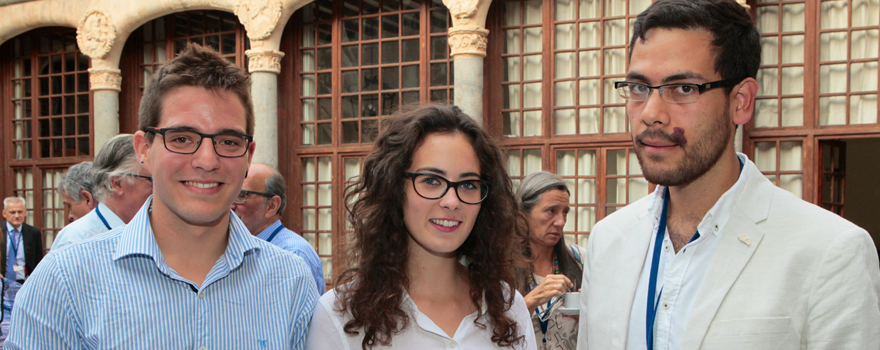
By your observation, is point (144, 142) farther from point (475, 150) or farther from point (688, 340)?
point (688, 340)

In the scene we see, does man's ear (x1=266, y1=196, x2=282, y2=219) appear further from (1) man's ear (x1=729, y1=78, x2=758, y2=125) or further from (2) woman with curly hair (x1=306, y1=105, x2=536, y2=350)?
(1) man's ear (x1=729, y1=78, x2=758, y2=125)

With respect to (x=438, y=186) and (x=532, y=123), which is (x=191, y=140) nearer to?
(x=438, y=186)

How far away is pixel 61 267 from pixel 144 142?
40 centimetres

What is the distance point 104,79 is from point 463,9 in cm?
600

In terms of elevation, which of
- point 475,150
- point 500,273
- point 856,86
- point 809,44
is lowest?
point 500,273

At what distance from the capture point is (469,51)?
323 inches

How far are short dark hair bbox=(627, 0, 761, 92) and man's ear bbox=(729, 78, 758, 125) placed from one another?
24mm

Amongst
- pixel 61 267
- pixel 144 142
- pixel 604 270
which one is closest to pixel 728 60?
pixel 604 270

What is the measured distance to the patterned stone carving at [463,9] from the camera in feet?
26.5

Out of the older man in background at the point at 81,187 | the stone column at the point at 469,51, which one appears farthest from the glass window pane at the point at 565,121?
the older man in background at the point at 81,187

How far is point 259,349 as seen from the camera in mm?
1838

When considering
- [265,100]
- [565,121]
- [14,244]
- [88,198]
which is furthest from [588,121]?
[14,244]

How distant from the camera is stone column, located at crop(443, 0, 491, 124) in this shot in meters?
8.18

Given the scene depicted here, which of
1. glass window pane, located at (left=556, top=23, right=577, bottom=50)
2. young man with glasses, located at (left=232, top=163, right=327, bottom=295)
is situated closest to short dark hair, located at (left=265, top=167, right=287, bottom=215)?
young man with glasses, located at (left=232, top=163, right=327, bottom=295)
